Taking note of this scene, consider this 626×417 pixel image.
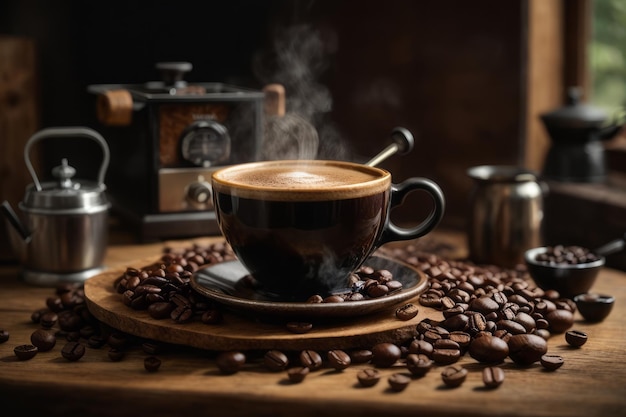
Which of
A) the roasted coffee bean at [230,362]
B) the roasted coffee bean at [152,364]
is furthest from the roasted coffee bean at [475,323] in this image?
the roasted coffee bean at [152,364]

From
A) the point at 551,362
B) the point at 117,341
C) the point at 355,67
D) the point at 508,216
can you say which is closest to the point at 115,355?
the point at 117,341

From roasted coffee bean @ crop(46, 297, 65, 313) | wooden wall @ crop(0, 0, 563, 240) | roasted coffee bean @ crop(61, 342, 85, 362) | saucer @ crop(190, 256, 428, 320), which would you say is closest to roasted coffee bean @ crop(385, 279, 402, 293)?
saucer @ crop(190, 256, 428, 320)

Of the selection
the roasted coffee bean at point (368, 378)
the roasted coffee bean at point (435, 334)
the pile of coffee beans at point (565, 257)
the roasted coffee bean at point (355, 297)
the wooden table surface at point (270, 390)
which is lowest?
the wooden table surface at point (270, 390)

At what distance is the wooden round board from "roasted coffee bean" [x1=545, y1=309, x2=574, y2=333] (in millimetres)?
179

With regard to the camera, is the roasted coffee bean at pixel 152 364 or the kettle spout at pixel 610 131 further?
the kettle spout at pixel 610 131

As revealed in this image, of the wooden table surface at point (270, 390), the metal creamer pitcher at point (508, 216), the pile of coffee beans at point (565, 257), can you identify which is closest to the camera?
the wooden table surface at point (270, 390)

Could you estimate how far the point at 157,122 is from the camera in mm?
1817

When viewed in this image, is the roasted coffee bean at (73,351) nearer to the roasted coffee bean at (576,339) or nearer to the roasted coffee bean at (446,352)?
the roasted coffee bean at (446,352)

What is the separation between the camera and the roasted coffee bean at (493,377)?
3.41ft

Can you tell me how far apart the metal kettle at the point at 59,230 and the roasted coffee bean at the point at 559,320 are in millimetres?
853

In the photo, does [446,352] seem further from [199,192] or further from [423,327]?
[199,192]

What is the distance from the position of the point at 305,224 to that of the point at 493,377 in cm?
32

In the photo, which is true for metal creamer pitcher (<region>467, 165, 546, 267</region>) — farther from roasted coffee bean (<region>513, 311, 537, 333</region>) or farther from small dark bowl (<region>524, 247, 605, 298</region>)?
roasted coffee bean (<region>513, 311, 537, 333</region>)

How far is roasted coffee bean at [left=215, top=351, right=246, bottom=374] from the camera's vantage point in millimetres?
1075
